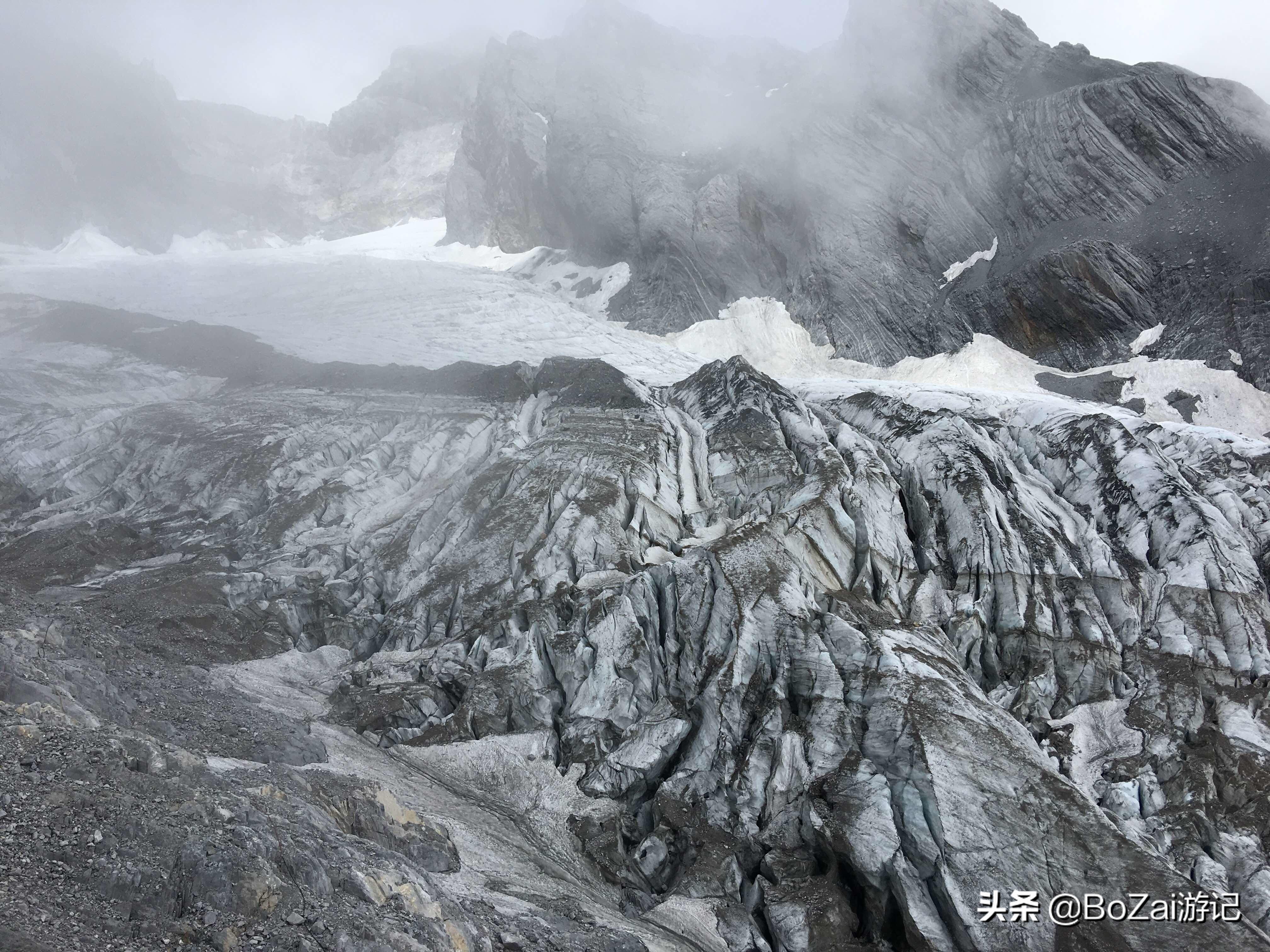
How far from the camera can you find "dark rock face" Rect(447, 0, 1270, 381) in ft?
165

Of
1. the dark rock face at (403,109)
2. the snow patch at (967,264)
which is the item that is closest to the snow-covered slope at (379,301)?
the snow patch at (967,264)

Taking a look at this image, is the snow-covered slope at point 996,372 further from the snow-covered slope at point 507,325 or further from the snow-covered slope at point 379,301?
the snow-covered slope at point 379,301

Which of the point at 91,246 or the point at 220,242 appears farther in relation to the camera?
the point at 220,242

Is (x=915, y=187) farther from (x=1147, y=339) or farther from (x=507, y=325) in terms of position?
(x=507, y=325)

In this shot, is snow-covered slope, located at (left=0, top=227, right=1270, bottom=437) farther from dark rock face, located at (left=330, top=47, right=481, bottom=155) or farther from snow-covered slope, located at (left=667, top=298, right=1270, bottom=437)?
dark rock face, located at (left=330, top=47, right=481, bottom=155)

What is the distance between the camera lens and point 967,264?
58.8 metres

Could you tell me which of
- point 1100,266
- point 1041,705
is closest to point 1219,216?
point 1100,266

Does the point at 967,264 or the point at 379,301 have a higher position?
the point at 967,264

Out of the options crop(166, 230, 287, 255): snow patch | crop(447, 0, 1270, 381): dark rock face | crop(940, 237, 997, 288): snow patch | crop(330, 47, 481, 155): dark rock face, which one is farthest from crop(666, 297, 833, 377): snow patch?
crop(330, 47, 481, 155): dark rock face

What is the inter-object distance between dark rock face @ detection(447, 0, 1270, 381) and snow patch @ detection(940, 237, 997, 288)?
595 millimetres

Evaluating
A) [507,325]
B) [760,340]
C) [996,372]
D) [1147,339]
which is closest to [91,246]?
[507,325]

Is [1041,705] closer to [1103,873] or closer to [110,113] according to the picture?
[1103,873]

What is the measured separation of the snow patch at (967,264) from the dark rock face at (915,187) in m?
0.59

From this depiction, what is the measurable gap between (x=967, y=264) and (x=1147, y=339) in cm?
1493
